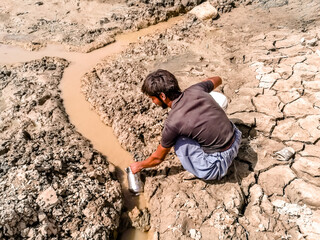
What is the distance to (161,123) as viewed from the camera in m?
3.30

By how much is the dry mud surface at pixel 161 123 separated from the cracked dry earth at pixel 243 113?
0.01 meters

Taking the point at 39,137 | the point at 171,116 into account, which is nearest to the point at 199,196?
the point at 171,116

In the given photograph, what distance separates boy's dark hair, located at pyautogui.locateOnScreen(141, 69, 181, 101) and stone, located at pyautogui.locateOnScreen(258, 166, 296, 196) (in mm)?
1176

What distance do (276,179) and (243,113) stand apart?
933mm

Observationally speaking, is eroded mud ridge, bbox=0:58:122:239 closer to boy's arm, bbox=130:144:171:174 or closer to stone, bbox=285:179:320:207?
boy's arm, bbox=130:144:171:174

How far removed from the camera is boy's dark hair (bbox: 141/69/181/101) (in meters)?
2.13

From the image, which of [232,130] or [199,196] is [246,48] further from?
[199,196]

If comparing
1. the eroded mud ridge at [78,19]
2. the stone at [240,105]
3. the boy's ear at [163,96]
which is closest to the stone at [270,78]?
the stone at [240,105]

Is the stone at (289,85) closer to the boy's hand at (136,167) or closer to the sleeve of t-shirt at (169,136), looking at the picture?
the sleeve of t-shirt at (169,136)

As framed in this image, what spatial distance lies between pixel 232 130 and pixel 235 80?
65.1 inches

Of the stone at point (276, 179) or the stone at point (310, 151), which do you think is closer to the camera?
the stone at point (276, 179)

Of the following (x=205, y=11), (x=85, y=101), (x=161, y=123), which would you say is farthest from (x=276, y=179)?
(x=205, y=11)

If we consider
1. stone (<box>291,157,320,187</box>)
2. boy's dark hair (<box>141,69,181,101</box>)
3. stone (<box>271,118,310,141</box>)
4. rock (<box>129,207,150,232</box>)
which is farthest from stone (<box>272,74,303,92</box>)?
rock (<box>129,207,150,232</box>)

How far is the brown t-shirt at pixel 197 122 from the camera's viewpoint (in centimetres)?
212
